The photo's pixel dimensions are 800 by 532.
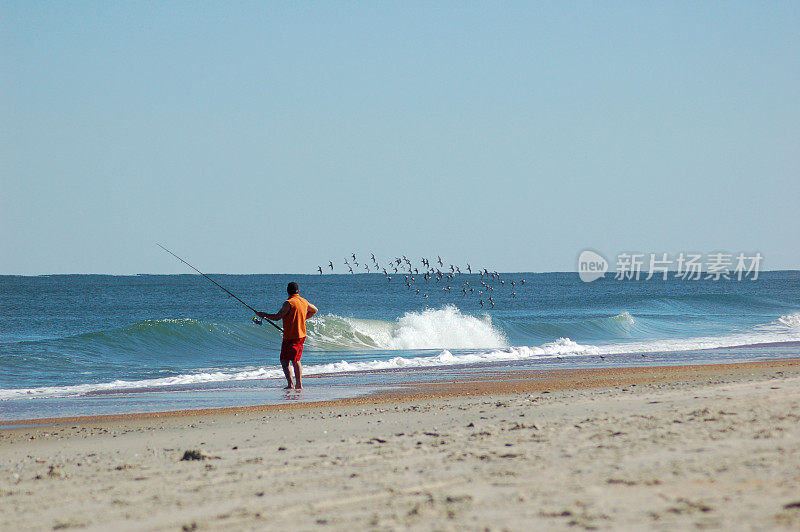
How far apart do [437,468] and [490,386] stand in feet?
22.9

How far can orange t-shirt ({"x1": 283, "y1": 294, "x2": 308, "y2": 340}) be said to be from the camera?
11703 millimetres

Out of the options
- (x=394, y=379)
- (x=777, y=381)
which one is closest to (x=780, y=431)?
(x=777, y=381)

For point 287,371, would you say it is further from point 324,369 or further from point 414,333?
point 414,333

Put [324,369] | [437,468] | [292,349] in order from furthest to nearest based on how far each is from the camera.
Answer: [324,369], [292,349], [437,468]

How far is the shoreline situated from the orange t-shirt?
147 centimetres

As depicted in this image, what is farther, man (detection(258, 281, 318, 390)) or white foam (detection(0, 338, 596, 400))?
white foam (detection(0, 338, 596, 400))

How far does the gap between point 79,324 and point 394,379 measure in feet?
101

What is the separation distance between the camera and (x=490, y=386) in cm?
1189

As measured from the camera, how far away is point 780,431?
560 centimetres

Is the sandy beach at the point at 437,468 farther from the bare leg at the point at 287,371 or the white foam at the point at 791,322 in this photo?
the white foam at the point at 791,322

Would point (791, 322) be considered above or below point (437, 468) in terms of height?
above

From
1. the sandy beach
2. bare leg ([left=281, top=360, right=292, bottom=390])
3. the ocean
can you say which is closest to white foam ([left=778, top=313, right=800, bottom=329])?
the ocean

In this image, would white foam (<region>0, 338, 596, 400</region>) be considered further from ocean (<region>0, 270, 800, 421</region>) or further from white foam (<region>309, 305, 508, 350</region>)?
white foam (<region>309, 305, 508, 350</region>)

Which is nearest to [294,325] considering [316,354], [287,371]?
[287,371]
